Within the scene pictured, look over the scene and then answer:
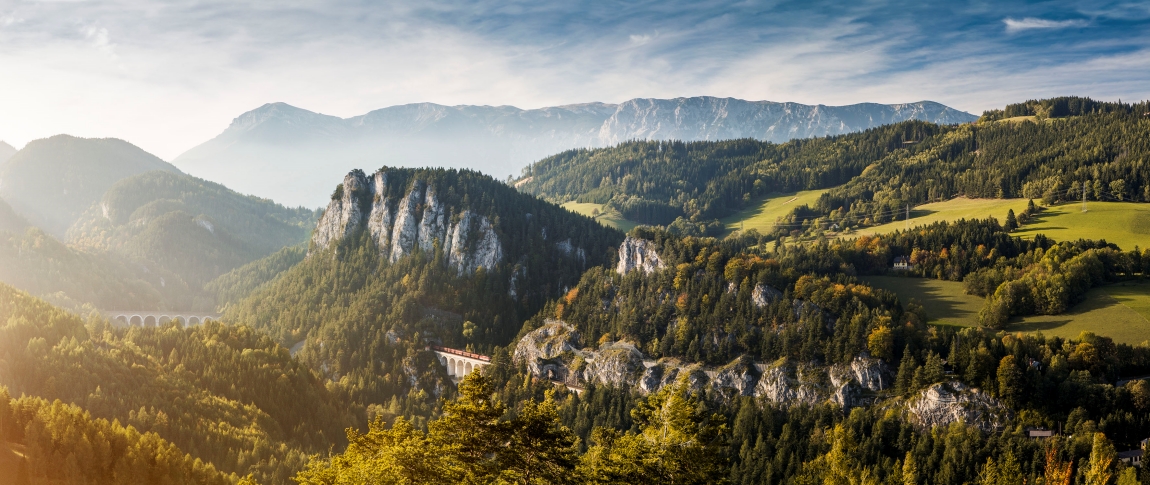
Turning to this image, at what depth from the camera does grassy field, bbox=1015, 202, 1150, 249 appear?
152 metres

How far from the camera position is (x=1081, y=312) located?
123 metres

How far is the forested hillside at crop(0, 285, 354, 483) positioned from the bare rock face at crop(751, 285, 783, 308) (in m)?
71.4

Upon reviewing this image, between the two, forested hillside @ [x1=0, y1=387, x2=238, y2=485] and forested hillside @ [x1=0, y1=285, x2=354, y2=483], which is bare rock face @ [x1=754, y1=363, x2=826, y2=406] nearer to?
forested hillside @ [x1=0, y1=285, x2=354, y2=483]

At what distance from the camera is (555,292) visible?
17775 centimetres

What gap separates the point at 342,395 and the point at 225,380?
24905 mm

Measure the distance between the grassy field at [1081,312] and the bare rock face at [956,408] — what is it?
23.4m

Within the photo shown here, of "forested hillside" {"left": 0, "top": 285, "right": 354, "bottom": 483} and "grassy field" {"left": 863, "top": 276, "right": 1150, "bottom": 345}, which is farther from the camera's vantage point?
"grassy field" {"left": 863, "top": 276, "right": 1150, "bottom": 345}

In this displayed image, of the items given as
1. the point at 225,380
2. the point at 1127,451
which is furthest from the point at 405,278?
the point at 1127,451

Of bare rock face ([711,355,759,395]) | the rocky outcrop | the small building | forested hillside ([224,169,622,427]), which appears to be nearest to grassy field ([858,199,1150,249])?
the small building

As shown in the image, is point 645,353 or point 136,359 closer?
point 136,359

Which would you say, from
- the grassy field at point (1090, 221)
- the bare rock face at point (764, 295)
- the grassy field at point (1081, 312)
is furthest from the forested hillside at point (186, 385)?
the grassy field at point (1090, 221)

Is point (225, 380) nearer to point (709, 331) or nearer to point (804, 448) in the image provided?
point (709, 331)

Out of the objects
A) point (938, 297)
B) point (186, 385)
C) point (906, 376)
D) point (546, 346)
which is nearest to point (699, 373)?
point (906, 376)

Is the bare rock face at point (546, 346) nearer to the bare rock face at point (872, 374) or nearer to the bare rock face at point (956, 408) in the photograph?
the bare rock face at point (872, 374)
